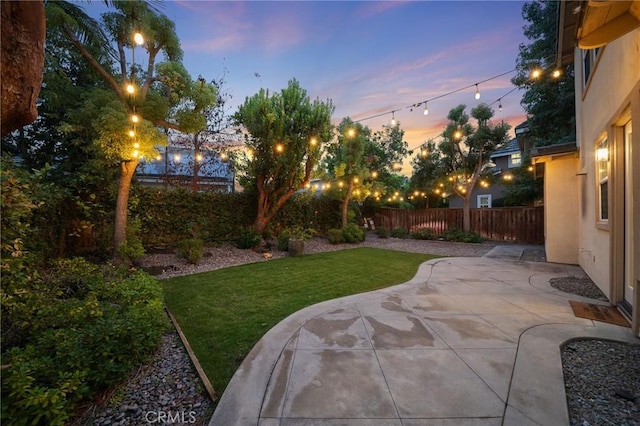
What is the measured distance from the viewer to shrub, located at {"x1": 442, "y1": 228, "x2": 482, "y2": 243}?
11781 millimetres

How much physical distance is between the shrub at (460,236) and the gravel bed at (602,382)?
9.79 m

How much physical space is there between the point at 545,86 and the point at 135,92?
14.2 m

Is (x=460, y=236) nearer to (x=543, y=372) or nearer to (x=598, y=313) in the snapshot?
(x=598, y=313)

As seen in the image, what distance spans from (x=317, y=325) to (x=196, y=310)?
1996 mm

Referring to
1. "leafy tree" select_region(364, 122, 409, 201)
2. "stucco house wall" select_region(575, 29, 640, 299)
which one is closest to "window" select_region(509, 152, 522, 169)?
"leafy tree" select_region(364, 122, 409, 201)

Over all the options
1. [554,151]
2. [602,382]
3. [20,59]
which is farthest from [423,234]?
[20,59]

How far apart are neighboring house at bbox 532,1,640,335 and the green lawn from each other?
10.6ft

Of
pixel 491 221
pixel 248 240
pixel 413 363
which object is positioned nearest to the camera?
pixel 413 363

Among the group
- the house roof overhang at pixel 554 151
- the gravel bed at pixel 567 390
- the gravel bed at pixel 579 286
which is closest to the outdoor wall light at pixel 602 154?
the house roof overhang at pixel 554 151

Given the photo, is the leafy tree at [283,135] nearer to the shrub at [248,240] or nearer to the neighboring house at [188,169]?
the shrub at [248,240]

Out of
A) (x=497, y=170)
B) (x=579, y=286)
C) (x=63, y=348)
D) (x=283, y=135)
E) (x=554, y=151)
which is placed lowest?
(x=579, y=286)

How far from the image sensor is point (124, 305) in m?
3.19

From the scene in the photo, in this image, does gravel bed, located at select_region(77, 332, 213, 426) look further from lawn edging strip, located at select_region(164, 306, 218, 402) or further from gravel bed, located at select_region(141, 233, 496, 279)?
gravel bed, located at select_region(141, 233, 496, 279)

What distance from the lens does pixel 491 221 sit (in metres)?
12.1
